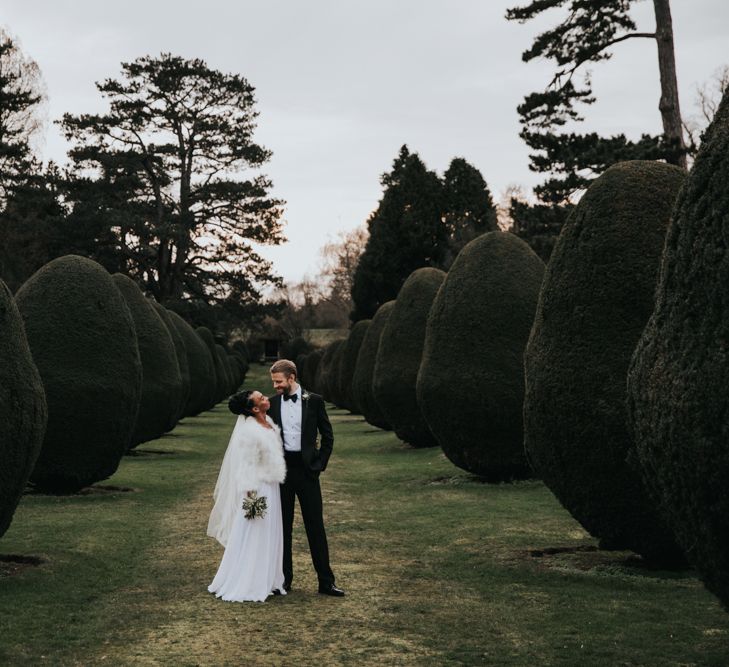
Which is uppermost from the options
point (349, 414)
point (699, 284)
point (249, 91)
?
point (249, 91)

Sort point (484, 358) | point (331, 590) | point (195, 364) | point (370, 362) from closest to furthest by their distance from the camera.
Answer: point (331, 590) → point (484, 358) → point (370, 362) → point (195, 364)

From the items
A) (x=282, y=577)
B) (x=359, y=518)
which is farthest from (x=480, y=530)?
(x=282, y=577)

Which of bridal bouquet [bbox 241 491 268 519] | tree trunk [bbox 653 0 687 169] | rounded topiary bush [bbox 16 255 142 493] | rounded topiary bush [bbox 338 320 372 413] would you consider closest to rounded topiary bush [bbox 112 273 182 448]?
rounded topiary bush [bbox 16 255 142 493]

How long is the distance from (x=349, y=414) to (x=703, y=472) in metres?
39.7

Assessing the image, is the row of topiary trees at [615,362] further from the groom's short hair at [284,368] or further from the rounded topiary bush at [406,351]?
the rounded topiary bush at [406,351]

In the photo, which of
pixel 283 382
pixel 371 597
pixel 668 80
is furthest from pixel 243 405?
pixel 668 80

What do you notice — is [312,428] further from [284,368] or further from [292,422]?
[284,368]

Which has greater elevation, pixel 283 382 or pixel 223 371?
pixel 283 382

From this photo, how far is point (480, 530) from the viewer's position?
38.6ft

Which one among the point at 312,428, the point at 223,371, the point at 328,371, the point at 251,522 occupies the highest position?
the point at 312,428

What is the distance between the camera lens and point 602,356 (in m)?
9.23

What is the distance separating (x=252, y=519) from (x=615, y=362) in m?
3.70

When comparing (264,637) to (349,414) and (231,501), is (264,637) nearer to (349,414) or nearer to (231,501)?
(231,501)

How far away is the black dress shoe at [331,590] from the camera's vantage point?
819 cm
